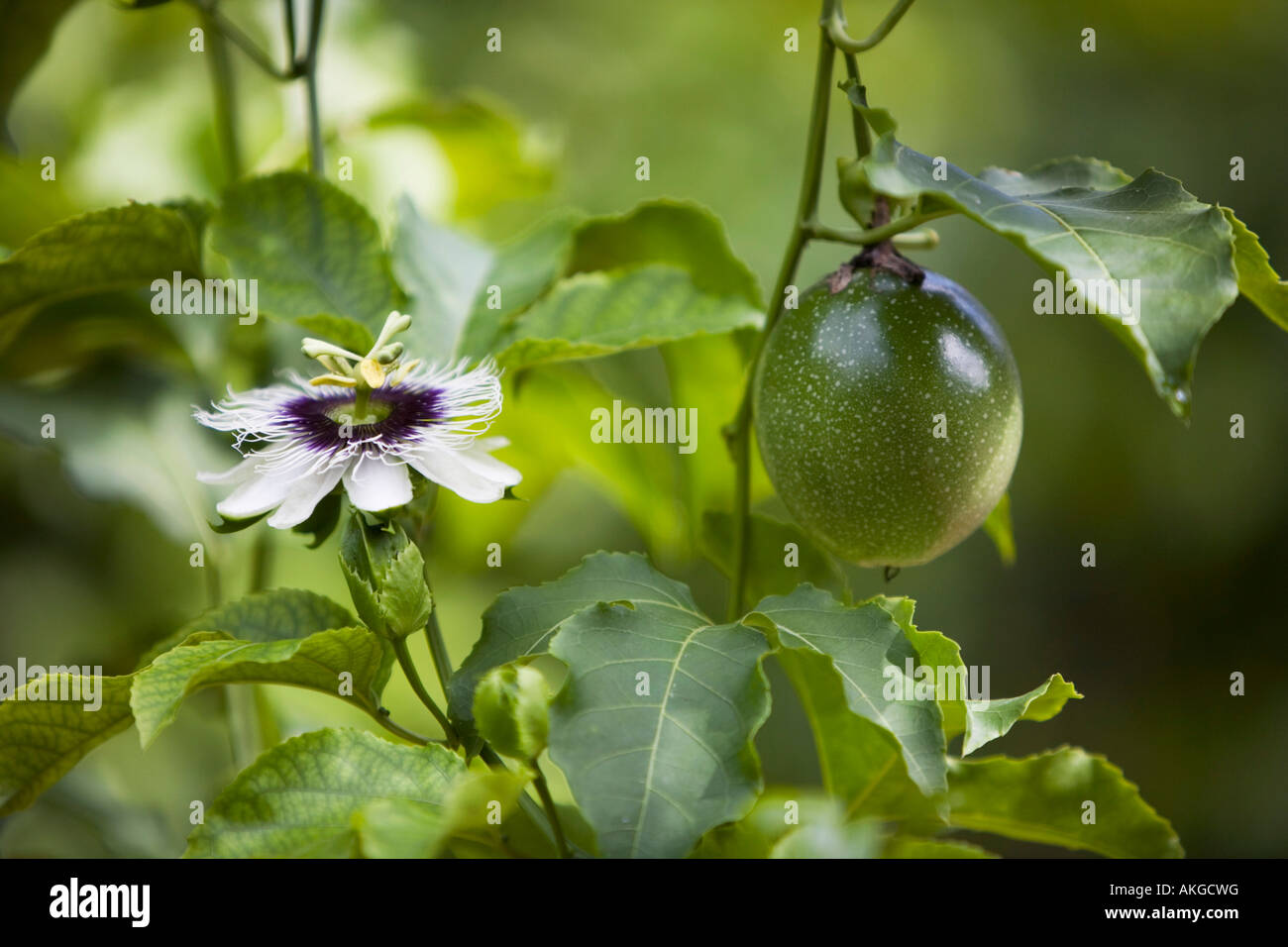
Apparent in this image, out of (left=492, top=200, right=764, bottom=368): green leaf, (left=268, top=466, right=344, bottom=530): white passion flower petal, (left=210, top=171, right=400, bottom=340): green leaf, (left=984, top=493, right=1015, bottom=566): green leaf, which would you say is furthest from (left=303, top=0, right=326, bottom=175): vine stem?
(left=984, top=493, right=1015, bottom=566): green leaf

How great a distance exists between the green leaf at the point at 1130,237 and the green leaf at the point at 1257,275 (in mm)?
59

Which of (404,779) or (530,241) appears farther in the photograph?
(530,241)

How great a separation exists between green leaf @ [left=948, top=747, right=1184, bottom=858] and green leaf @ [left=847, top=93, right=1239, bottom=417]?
0.86 ft

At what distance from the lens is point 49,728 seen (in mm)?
576

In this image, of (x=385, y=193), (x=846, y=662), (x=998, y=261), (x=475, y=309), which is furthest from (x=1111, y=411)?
(x=846, y=662)

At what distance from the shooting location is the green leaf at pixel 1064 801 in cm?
62

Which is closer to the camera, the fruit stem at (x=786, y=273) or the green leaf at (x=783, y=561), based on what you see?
the fruit stem at (x=786, y=273)

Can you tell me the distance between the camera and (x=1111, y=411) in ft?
6.19

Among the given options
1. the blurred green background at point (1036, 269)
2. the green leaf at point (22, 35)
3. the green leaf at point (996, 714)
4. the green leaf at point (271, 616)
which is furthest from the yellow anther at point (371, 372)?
the blurred green background at point (1036, 269)

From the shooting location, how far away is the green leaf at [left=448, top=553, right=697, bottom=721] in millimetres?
563

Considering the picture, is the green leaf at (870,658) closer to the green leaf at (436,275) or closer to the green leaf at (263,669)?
the green leaf at (263,669)

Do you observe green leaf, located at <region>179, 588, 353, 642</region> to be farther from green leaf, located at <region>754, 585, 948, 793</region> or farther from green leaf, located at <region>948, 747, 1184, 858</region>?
green leaf, located at <region>948, 747, 1184, 858</region>
